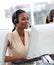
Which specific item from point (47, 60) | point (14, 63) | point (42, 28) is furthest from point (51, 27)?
point (14, 63)

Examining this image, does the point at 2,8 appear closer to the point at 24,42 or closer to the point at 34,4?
the point at 34,4

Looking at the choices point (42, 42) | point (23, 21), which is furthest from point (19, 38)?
point (42, 42)

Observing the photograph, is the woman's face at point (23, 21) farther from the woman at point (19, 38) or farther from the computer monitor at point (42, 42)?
the computer monitor at point (42, 42)

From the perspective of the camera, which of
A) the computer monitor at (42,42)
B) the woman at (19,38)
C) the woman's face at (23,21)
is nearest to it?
the computer monitor at (42,42)

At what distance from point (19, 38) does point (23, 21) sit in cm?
19

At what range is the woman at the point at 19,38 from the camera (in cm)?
165

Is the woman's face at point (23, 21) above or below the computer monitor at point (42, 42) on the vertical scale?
above

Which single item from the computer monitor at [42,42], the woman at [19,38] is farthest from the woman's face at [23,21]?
the computer monitor at [42,42]

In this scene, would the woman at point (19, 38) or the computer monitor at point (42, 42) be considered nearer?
the computer monitor at point (42, 42)

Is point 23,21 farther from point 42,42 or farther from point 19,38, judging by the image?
point 42,42

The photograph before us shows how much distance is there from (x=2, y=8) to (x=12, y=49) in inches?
73.1

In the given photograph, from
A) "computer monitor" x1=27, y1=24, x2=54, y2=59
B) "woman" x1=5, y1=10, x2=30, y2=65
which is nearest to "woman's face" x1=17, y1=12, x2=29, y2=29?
"woman" x1=5, y1=10, x2=30, y2=65

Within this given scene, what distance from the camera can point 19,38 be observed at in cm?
171

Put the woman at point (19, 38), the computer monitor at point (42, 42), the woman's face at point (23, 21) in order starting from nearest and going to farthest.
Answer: the computer monitor at point (42, 42), the woman at point (19, 38), the woman's face at point (23, 21)
